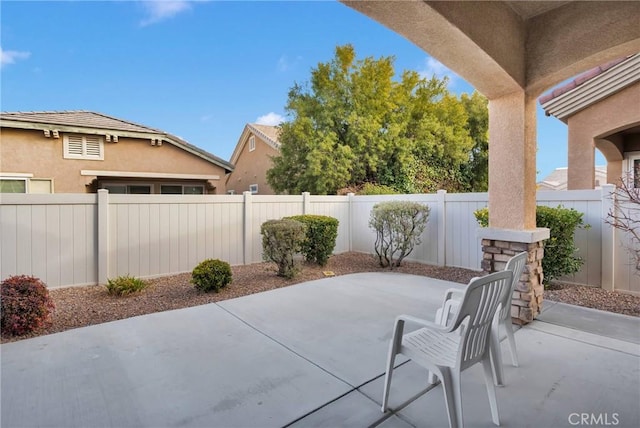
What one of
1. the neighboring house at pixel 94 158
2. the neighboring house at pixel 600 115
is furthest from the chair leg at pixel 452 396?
the neighboring house at pixel 94 158

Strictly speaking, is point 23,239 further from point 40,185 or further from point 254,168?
point 254,168

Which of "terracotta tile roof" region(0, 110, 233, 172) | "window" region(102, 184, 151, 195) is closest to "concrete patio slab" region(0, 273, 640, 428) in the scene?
"terracotta tile roof" region(0, 110, 233, 172)

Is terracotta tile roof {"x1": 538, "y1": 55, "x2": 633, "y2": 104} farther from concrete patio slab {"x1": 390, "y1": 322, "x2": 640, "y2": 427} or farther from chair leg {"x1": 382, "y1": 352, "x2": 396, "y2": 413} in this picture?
chair leg {"x1": 382, "y1": 352, "x2": 396, "y2": 413}

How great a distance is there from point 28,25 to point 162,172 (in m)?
5.15

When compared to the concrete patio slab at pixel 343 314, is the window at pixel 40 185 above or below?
above

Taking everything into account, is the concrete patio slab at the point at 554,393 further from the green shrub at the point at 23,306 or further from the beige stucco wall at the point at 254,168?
the beige stucco wall at the point at 254,168

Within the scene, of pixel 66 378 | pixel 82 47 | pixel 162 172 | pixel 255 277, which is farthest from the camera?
pixel 162 172

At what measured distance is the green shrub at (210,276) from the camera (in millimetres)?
5246

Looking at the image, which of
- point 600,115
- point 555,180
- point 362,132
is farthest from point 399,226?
point 555,180

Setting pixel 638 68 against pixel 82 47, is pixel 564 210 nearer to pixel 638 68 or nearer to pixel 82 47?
pixel 638 68

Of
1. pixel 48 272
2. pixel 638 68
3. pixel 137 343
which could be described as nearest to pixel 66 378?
pixel 137 343

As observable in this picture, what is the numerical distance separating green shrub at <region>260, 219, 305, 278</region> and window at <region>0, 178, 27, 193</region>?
807cm

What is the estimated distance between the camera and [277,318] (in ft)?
13.7

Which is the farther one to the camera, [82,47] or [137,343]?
[82,47]
